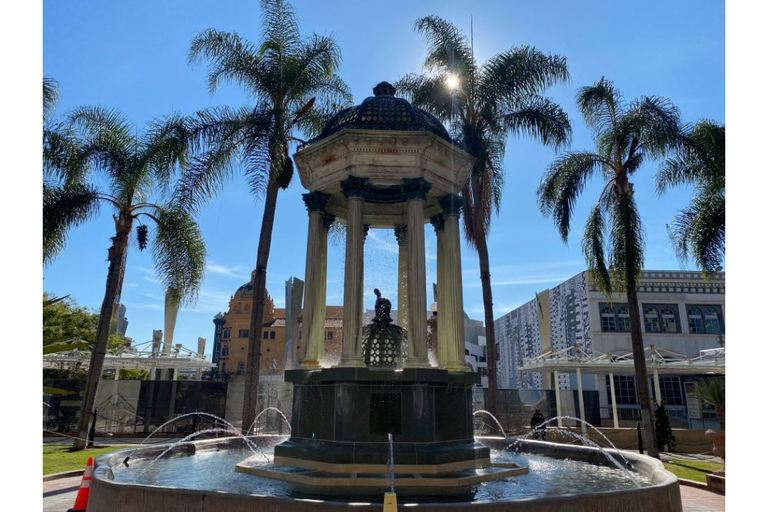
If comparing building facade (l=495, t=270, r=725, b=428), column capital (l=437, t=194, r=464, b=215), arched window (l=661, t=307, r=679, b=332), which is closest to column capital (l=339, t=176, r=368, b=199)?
column capital (l=437, t=194, r=464, b=215)

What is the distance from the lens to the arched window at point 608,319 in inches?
1586

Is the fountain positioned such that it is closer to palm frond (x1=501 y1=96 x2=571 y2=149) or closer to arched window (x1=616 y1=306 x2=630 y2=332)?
palm frond (x1=501 y1=96 x2=571 y2=149)

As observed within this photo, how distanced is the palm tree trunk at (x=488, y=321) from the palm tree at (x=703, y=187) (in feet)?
23.0

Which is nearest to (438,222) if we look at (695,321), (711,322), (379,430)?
(379,430)

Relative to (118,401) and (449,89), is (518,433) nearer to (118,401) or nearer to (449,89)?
(449,89)

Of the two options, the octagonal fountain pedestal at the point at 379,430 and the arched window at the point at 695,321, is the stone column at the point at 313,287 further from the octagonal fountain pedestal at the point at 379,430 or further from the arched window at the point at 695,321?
the arched window at the point at 695,321

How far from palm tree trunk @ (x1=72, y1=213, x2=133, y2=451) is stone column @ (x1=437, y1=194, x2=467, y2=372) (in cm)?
1257

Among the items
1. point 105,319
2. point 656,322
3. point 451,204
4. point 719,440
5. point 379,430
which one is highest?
point 656,322

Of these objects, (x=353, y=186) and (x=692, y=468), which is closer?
(x=353, y=186)

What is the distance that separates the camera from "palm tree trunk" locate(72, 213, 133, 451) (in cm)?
1712

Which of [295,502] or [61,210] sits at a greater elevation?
[61,210]

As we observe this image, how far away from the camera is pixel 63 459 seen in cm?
1439

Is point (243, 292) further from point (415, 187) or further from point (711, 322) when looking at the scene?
point (415, 187)

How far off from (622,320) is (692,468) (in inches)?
1105
